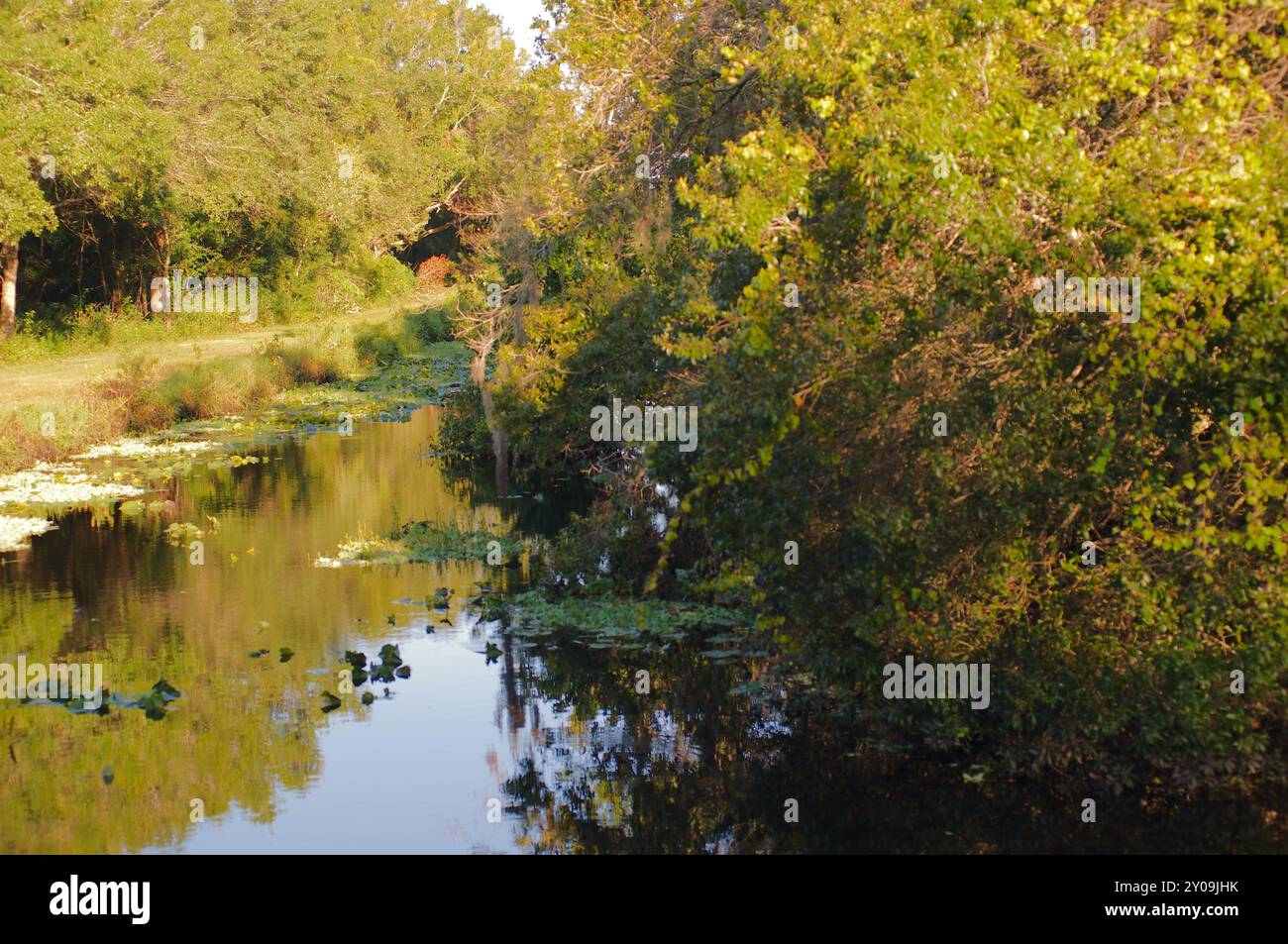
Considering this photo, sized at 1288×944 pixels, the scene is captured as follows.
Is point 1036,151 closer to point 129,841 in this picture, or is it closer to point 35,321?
point 129,841

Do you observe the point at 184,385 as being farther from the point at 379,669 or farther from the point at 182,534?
the point at 379,669

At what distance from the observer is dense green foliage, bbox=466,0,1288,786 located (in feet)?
30.0

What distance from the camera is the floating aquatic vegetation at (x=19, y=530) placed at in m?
21.4

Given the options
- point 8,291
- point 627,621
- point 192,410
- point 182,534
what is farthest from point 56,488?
point 8,291

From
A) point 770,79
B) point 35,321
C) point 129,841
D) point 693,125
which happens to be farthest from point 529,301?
point 35,321

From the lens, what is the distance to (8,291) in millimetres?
39281

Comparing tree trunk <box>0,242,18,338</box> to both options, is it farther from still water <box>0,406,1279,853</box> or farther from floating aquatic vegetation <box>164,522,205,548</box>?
still water <box>0,406,1279,853</box>

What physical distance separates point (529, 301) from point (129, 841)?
1457cm

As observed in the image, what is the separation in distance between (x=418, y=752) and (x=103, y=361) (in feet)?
93.6

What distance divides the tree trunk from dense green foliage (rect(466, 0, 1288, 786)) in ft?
108

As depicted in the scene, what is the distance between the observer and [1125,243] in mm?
9117

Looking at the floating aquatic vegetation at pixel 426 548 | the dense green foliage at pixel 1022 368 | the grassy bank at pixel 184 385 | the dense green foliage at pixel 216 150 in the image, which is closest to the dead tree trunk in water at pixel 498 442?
the floating aquatic vegetation at pixel 426 548

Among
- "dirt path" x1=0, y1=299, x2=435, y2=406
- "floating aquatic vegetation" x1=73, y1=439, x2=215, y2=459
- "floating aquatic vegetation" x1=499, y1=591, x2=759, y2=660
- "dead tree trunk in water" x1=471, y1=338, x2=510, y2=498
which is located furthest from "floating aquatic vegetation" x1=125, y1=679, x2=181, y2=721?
"dirt path" x1=0, y1=299, x2=435, y2=406

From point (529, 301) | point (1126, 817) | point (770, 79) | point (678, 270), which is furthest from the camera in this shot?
point (529, 301)
